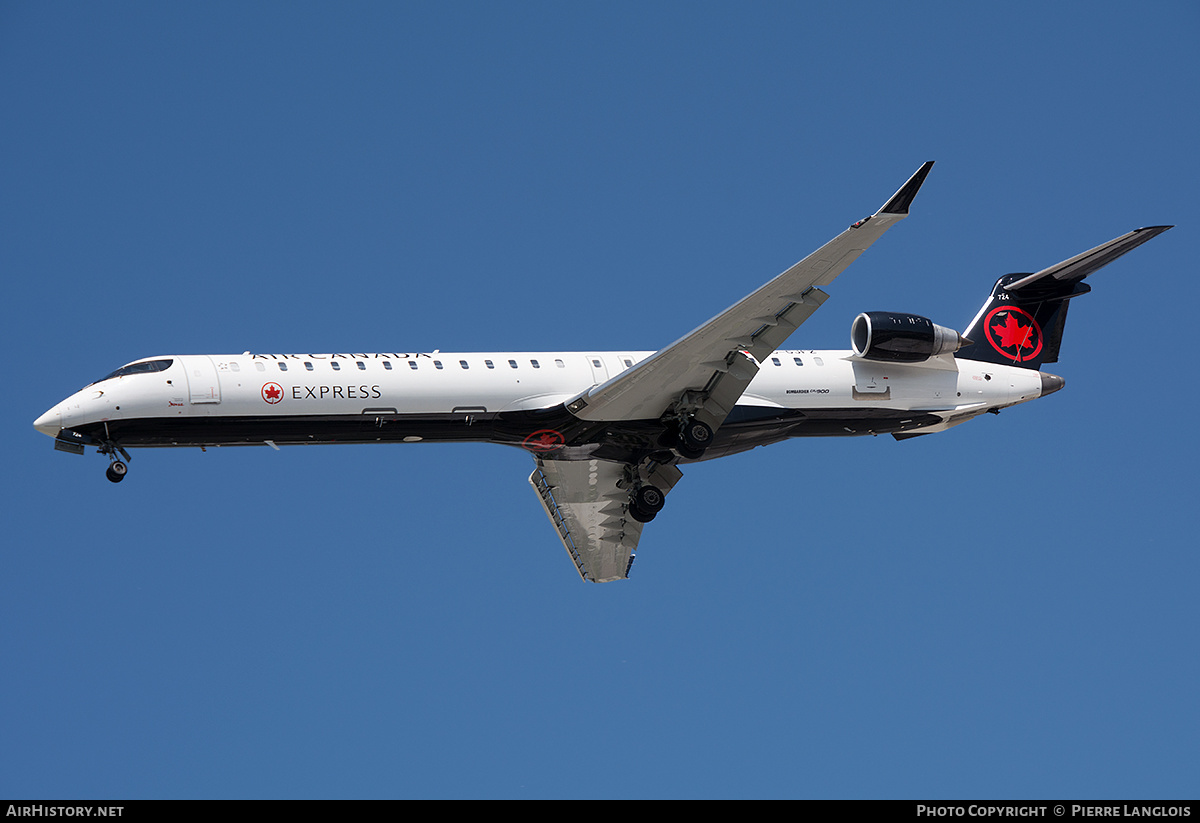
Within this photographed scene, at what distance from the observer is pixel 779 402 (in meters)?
25.4

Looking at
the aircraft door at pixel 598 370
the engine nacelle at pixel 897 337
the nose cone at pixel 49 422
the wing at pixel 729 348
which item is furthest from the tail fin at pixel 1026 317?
the nose cone at pixel 49 422

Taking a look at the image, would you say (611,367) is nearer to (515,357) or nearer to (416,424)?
(515,357)

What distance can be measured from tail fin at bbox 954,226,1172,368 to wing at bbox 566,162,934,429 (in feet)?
20.0

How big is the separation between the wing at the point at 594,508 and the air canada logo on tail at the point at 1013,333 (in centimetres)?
740

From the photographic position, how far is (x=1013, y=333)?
1104 inches

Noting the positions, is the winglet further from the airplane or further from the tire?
the tire

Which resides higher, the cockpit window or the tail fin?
the tail fin

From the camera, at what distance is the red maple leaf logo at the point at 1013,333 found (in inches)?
1099

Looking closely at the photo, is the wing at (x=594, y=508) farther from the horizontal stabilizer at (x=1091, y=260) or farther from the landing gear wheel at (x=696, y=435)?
the horizontal stabilizer at (x=1091, y=260)

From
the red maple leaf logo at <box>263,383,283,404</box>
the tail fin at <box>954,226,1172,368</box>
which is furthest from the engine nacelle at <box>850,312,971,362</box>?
the red maple leaf logo at <box>263,383,283,404</box>

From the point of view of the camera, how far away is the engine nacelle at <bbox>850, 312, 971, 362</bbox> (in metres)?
25.5
